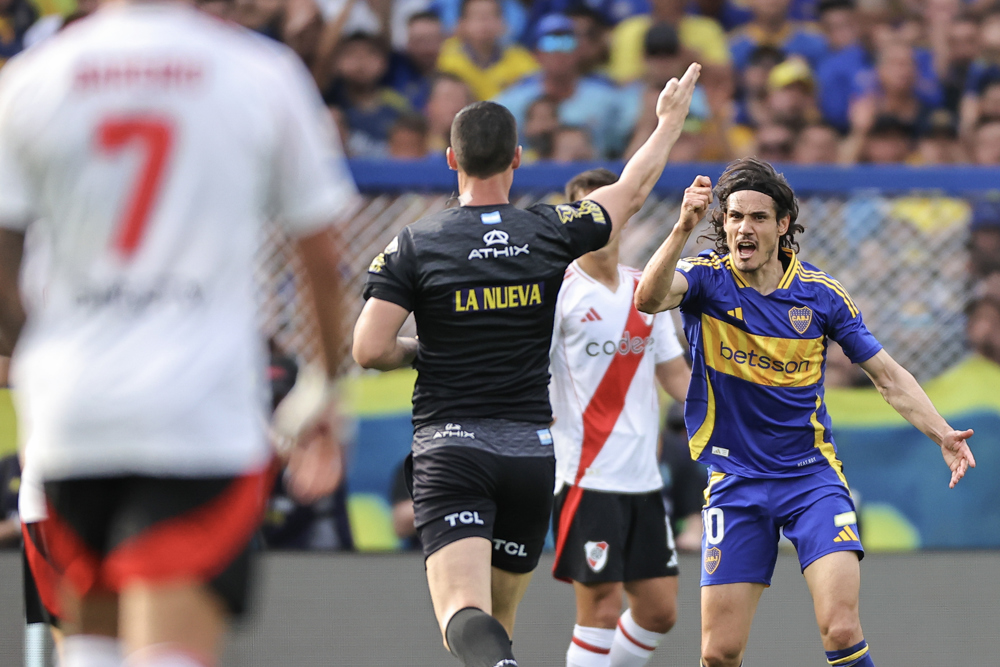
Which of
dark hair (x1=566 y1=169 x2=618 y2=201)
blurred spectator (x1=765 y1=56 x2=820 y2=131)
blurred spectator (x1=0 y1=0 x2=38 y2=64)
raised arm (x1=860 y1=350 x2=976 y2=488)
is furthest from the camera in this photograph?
blurred spectator (x1=0 y1=0 x2=38 y2=64)

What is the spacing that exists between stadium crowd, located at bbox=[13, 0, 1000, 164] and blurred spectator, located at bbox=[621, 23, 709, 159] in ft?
0.05

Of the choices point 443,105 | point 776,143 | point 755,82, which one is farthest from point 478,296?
point 755,82

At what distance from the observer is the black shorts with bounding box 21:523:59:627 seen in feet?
9.24

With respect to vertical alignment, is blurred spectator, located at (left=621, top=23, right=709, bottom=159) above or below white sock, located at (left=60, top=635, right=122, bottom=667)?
below

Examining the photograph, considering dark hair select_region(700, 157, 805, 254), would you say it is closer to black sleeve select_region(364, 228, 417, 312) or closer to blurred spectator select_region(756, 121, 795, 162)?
black sleeve select_region(364, 228, 417, 312)

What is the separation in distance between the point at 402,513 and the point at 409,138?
111 inches

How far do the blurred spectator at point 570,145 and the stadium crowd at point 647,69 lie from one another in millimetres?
11

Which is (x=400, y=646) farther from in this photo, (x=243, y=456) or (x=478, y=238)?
(x=243, y=456)

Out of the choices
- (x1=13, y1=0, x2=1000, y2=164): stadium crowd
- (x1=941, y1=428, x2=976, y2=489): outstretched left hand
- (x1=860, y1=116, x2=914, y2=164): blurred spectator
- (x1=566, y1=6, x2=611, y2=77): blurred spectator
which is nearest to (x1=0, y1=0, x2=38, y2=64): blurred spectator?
(x1=13, y1=0, x2=1000, y2=164): stadium crowd

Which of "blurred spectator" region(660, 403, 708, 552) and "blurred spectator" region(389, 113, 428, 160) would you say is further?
"blurred spectator" region(389, 113, 428, 160)

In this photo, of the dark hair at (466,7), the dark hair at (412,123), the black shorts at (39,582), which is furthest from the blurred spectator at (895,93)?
the black shorts at (39,582)

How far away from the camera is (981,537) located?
7402mm

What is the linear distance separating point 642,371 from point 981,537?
10.7 ft

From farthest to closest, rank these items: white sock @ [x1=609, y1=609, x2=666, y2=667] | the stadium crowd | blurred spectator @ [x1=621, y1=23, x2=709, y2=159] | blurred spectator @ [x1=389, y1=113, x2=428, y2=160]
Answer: the stadium crowd → blurred spectator @ [x1=621, y1=23, x2=709, y2=159] → blurred spectator @ [x1=389, y1=113, x2=428, y2=160] → white sock @ [x1=609, y1=609, x2=666, y2=667]
